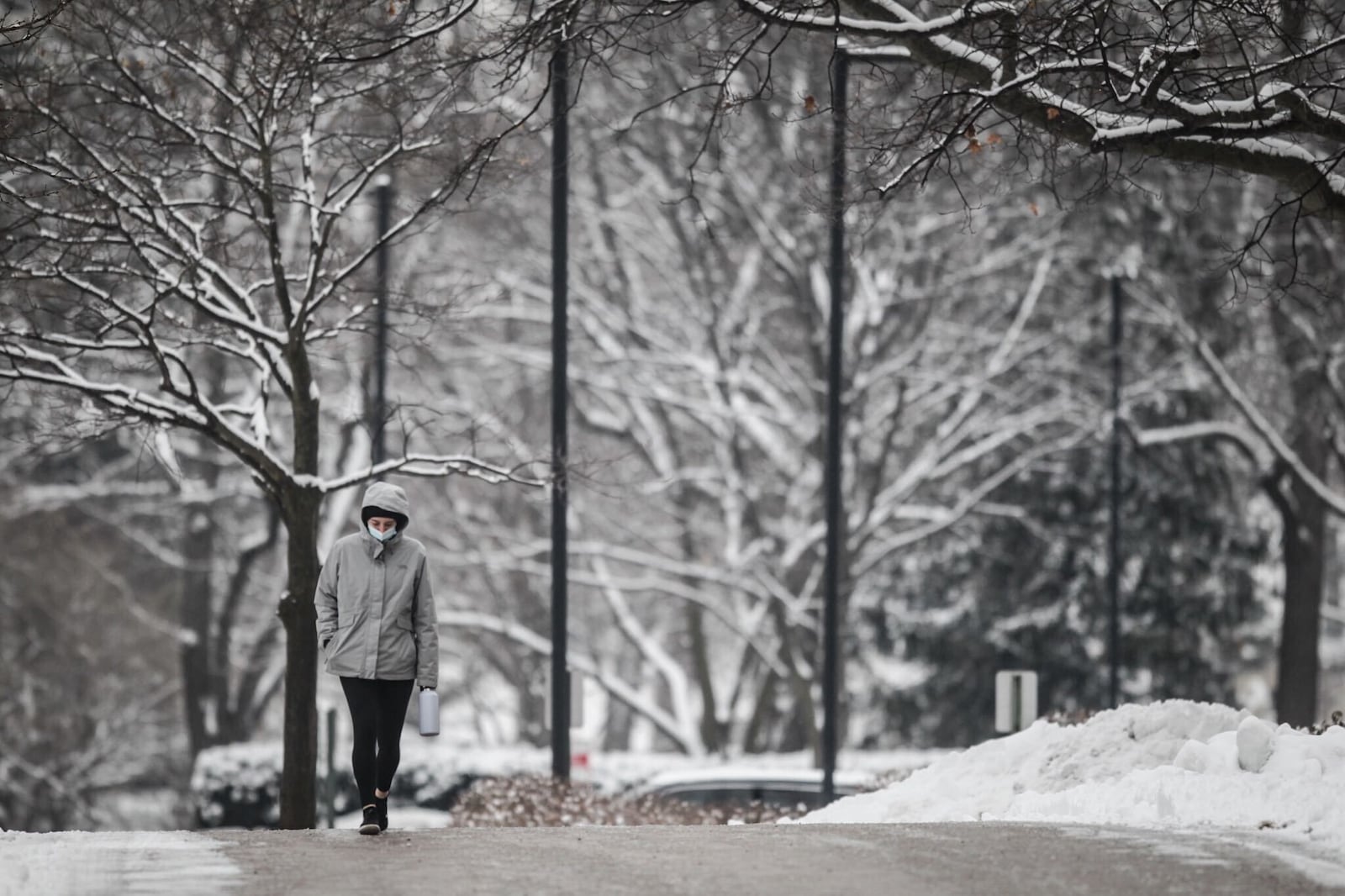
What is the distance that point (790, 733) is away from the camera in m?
35.1

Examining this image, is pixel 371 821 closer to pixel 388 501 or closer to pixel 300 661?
pixel 388 501

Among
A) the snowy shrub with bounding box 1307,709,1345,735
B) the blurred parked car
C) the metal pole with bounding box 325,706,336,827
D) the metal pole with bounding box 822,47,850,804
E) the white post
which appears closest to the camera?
the snowy shrub with bounding box 1307,709,1345,735

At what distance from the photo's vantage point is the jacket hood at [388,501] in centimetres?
971

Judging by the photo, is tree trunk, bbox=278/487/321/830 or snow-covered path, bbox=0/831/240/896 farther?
tree trunk, bbox=278/487/321/830

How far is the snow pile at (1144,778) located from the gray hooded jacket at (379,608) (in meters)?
3.75

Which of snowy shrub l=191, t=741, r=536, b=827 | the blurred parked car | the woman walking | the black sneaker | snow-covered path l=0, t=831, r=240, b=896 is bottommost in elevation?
snowy shrub l=191, t=741, r=536, b=827

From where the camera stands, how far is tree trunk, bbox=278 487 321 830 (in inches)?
525

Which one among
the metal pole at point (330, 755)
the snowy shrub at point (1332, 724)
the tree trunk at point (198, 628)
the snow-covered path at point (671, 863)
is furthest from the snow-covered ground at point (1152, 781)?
the tree trunk at point (198, 628)

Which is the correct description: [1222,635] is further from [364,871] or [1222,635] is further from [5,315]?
[364,871]

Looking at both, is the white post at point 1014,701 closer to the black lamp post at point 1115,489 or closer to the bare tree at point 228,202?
the bare tree at point 228,202

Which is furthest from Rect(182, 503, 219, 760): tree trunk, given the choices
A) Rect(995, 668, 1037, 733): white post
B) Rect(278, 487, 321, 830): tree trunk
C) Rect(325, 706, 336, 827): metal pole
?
Rect(278, 487, 321, 830): tree trunk

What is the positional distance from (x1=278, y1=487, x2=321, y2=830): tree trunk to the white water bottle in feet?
10.5

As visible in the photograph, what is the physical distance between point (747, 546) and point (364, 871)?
72.3ft

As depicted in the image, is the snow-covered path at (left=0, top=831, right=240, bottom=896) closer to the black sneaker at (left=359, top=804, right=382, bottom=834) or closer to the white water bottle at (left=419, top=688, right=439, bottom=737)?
the black sneaker at (left=359, top=804, right=382, bottom=834)
